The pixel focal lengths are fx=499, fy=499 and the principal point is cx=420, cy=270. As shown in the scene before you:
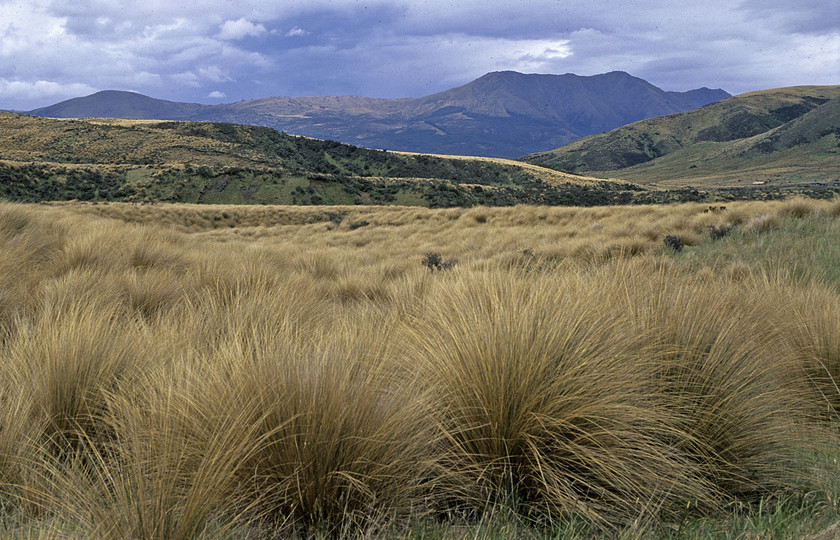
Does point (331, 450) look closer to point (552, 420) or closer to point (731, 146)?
point (552, 420)

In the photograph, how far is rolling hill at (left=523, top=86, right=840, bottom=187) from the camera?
114m

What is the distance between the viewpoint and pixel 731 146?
14425 centimetres

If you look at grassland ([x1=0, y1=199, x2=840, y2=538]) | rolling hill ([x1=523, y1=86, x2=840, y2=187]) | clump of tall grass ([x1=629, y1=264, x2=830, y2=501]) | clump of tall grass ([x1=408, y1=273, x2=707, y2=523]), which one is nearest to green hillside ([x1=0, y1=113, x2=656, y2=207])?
grassland ([x1=0, y1=199, x2=840, y2=538])

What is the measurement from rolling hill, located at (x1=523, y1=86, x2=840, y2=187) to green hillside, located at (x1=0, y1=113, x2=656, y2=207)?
202 ft

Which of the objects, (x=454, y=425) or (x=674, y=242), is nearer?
(x=454, y=425)

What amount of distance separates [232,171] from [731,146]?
488 ft

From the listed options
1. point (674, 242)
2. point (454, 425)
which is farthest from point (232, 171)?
point (454, 425)

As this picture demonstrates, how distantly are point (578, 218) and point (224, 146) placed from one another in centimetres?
6233

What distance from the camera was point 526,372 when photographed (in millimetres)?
1987

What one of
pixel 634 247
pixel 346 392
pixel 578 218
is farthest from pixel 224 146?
pixel 346 392

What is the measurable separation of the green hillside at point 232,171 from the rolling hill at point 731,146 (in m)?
61.6

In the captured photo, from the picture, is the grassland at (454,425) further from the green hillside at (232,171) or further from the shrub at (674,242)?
the green hillside at (232,171)

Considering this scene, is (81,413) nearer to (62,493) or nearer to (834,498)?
(62,493)

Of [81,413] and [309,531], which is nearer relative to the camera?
[309,531]
